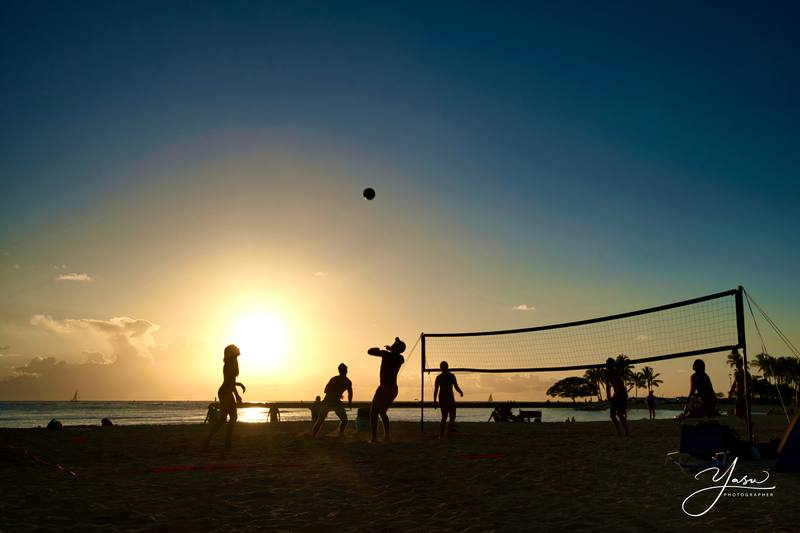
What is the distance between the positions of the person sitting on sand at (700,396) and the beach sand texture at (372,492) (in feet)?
3.08

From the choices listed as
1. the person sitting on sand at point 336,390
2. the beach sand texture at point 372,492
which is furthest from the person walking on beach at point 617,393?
the person sitting on sand at point 336,390

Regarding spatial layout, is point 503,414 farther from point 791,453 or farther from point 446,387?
point 791,453

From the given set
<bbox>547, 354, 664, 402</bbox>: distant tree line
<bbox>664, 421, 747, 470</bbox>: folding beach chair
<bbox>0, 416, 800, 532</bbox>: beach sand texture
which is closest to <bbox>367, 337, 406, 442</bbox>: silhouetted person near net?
<bbox>0, 416, 800, 532</bbox>: beach sand texture

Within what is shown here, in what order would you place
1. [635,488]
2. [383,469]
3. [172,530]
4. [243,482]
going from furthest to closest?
[383,469] → [243,482] → [635,488] → [172,530]

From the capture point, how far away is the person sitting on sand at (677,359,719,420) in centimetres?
948

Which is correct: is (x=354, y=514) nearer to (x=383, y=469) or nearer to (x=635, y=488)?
(x=383, y=469)

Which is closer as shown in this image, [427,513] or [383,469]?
[427,513]

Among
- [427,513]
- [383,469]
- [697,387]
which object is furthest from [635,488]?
[697,387]

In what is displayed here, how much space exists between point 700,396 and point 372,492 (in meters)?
6.91

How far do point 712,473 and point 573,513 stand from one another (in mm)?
3311

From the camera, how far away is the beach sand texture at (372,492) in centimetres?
470

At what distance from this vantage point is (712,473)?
23.4ft

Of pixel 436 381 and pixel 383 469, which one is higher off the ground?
pixel 436 381

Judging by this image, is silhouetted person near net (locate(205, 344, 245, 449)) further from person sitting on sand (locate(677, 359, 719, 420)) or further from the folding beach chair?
person sitting on sand (locate(677, 359, 719, 420))
